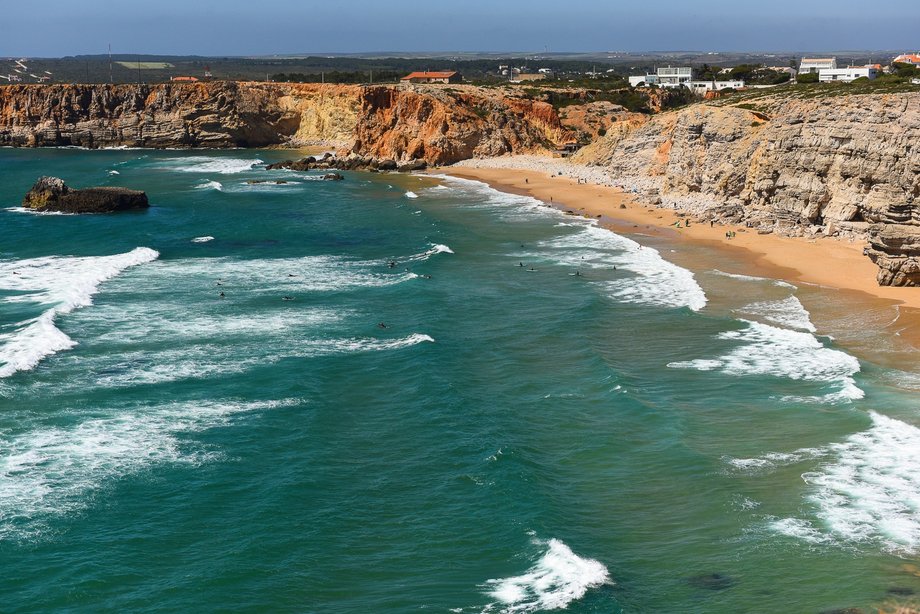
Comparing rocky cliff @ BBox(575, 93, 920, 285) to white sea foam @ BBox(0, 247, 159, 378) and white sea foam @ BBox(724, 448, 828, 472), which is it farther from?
white sea foam @ BBox(0, 247, 159, 378)

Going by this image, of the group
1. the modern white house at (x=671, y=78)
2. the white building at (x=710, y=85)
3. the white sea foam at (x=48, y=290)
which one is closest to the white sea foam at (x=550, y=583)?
the white sea foam at (x=48, y=290)

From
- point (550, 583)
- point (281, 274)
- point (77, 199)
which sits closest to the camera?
point (550, 583)

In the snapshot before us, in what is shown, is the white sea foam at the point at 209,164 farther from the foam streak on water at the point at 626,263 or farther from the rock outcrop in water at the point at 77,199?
the foam streak on water at the point at 626,263

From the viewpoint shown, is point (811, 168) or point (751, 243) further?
A: point (811, 168)

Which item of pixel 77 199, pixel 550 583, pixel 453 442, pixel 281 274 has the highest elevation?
pixel 77 199

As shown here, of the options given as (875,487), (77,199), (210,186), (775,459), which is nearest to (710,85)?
(210,186)

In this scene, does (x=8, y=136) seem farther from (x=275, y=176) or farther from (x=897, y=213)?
(x=897, y=213)

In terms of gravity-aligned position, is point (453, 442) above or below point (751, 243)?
below

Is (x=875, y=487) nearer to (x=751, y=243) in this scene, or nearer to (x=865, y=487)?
(x=865, y=487)
